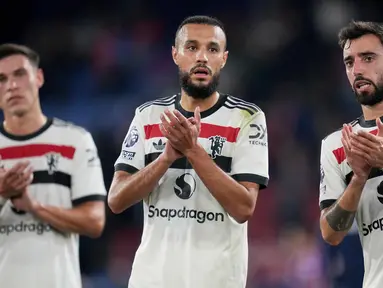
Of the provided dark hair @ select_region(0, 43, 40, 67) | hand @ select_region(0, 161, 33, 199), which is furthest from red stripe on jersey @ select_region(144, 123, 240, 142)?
dark hair @ select_region(0, 43, 40, 67)

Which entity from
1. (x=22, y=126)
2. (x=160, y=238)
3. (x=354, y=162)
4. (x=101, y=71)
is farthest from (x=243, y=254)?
(x=101, y=71)

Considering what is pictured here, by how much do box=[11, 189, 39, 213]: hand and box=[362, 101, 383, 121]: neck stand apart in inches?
69.0

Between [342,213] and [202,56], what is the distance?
3.49 feet

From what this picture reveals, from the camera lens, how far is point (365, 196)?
13.7 ft

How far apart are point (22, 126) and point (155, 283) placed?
1.08 meters

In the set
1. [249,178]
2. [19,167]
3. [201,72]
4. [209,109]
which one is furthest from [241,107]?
[19,167]

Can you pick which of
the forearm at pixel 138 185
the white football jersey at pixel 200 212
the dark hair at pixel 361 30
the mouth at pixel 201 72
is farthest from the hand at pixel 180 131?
the dark hair at pixel 361 30

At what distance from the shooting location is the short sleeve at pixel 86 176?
4.23 metres

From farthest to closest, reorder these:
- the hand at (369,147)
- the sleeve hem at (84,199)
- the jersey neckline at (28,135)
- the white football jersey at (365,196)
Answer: the jersey neckline at (28,135), the sleeve hem at (84,199), the white football jersey at (365,196), the hand at (369,147)

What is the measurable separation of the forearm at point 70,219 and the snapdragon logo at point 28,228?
6 cm

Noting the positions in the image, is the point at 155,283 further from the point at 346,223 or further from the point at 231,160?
the point at 346,223

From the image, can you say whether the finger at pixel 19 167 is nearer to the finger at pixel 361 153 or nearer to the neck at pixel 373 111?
the finger at pixel 361 153

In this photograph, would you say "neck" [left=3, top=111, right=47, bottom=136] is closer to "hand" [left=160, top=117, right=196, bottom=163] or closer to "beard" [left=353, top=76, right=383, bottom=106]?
"hand" [left=160, top=117, right=196, bottom=163]

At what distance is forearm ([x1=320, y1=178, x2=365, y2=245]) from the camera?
13.0 ft
